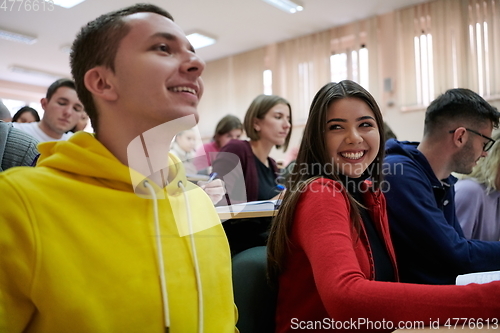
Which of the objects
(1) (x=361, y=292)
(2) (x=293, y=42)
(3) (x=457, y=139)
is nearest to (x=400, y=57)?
(2) (x=293, y=42)

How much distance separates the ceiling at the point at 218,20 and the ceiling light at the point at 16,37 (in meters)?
0.10

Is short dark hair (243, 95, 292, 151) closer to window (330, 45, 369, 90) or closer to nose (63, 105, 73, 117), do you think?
nose (63, 105, 73, 117)

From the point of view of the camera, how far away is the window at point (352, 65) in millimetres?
5352

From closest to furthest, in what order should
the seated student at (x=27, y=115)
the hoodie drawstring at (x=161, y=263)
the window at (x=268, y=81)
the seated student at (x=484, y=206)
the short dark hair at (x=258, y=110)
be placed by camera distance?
the hoodie drawstring at (x=161, y=263) → the seated student at (x=484, y=206) → the short dark hair at (x=258, y=110) → the seated student at (x=27, y=115) → the window at (x=268, y=81)

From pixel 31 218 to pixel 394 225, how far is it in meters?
1.18

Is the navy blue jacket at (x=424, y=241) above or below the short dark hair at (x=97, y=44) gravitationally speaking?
below

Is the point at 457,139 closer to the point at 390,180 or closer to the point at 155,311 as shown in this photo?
the point at 390,180

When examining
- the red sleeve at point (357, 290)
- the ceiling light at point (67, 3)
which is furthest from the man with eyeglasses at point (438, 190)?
the ceiling light at point (67, 3)

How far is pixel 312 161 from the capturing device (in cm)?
115

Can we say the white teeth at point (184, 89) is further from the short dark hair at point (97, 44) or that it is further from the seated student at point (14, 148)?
the seated student at point (14, 148)

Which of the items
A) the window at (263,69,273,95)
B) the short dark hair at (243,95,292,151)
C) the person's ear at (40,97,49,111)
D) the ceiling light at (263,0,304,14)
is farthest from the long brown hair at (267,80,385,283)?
the window at (263,69,273,95)

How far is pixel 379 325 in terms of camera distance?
2.46ft

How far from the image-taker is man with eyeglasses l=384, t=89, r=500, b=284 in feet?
4.25

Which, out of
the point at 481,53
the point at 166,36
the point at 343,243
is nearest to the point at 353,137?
the point at 343,243
